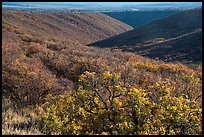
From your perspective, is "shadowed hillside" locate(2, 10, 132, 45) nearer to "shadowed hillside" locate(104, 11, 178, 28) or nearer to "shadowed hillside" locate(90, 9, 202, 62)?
"shadowed hillside" locate(90, 9, 202, 62)

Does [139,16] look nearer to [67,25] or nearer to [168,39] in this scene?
[67,25]

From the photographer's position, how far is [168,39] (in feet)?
163

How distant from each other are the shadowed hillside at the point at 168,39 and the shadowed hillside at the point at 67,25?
450 inches

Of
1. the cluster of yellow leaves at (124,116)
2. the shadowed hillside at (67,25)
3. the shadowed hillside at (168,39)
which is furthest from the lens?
the shadowed hillside at (67,25)

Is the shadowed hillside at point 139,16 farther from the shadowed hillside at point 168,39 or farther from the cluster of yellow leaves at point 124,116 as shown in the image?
the cluster of yellow leaves at point 124,116

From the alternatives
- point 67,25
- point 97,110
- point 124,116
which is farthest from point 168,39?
point 124,116

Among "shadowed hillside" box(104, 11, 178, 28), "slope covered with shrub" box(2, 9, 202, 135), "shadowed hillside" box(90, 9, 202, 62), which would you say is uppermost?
"slope covered with shrub" box(2, 9, 202, 135)

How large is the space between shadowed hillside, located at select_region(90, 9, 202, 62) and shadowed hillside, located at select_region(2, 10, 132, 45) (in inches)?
450

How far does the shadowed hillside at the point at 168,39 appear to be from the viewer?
3758 cm

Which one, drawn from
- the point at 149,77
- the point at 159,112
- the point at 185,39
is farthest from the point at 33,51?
the point at 185,39

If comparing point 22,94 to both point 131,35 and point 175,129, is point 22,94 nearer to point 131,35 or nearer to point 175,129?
point 175,129

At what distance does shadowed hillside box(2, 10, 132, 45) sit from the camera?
66.9 metres

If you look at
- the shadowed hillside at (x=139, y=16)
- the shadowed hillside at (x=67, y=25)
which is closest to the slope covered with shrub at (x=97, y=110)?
the shadowed hillside at (x=67, y=25)

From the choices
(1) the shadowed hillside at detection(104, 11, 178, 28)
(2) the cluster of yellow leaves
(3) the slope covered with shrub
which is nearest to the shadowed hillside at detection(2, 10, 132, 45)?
(1) the shadowed hillside at detection(104, 11, 178, 28)
